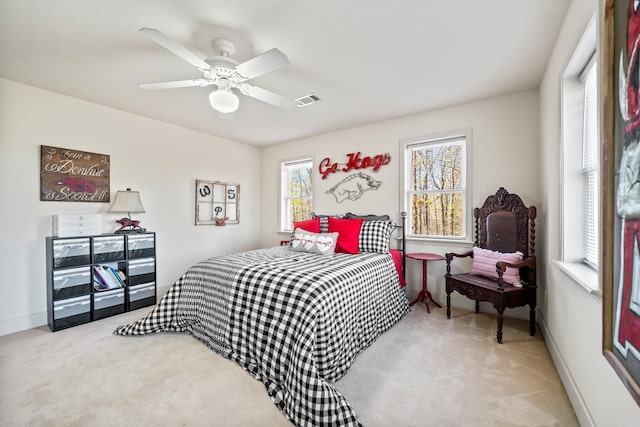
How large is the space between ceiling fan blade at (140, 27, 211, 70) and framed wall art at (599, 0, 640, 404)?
2029 millimetres

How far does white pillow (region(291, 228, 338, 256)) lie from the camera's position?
3088mm

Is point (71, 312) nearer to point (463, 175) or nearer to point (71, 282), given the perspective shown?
point (71, 282)

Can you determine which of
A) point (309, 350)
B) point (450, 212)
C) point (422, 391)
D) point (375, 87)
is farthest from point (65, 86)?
point (450, 212)

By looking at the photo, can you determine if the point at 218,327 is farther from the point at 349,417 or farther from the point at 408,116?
the point at 408,116

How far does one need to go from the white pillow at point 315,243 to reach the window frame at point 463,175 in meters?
1.15

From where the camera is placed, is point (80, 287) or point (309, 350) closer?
point (309, 350)

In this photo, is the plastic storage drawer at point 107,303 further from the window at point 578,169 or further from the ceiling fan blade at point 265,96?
the window at point 578,169

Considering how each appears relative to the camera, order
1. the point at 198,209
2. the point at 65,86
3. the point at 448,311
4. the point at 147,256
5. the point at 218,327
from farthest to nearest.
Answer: the point at 198,209 → the point at 147,256 → the point at 448,311 → the point at 65,86 → the point at 218,327

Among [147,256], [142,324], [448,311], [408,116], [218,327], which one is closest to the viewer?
[218,327]

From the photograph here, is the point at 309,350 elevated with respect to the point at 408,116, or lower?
lower

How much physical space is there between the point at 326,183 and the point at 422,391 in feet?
10.3

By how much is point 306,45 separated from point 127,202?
273 centimetres

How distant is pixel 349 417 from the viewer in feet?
4.65

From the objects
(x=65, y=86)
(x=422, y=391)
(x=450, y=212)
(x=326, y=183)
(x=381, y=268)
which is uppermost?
(x=65, y=86)
